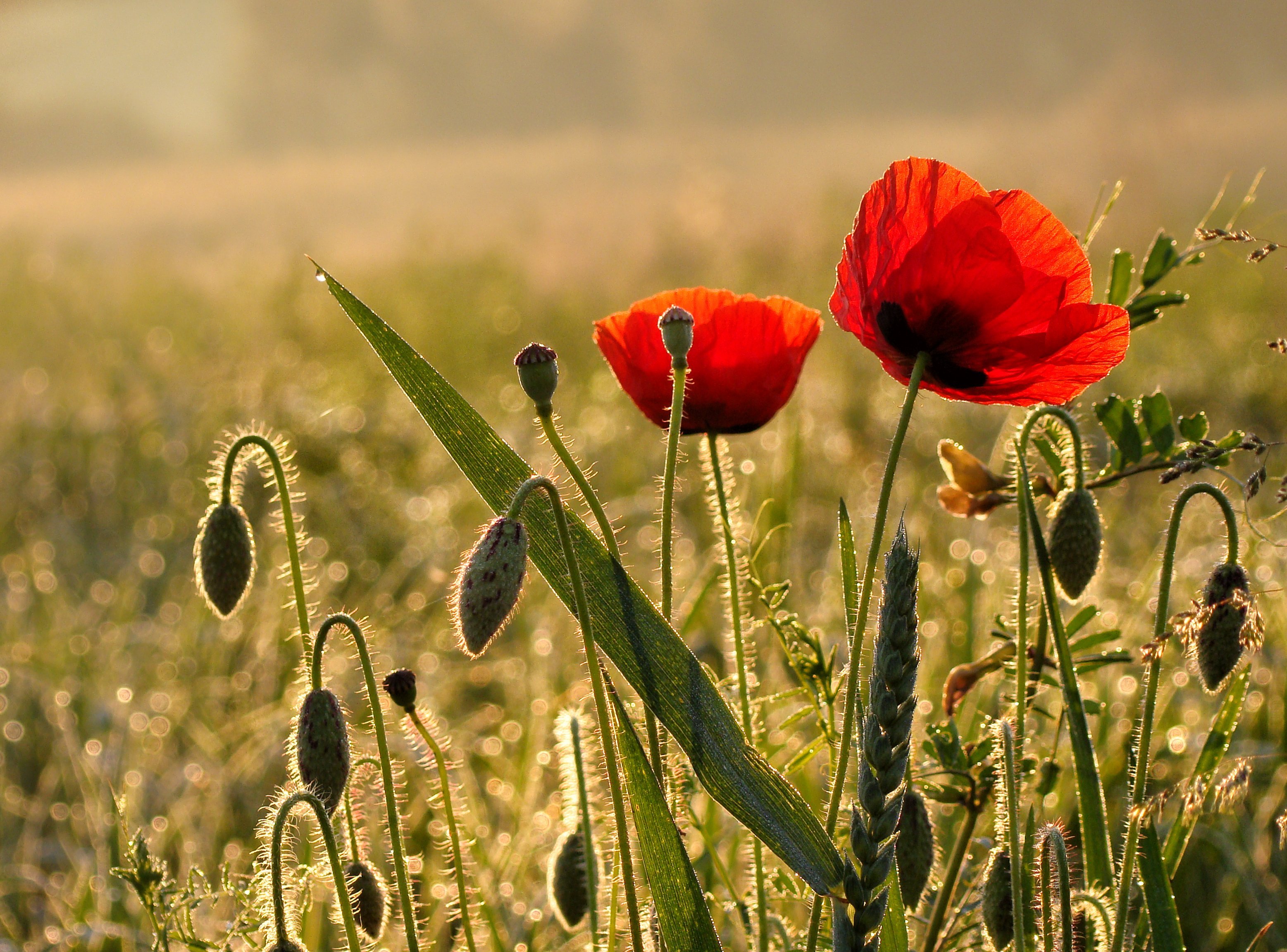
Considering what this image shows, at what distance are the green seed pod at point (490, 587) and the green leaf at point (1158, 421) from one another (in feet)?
2.27

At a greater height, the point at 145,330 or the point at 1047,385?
the point at 145,330

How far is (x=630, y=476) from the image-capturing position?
4211 mm

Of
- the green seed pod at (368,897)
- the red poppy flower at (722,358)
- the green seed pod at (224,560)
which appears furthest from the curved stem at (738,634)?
the green seed pod at (224,560)

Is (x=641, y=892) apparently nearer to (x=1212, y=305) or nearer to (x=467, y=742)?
(x=467, y=742)

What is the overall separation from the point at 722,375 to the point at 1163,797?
23.1 inches

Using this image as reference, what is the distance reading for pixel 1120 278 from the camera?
1378mm

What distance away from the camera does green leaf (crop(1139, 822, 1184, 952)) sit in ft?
3.85

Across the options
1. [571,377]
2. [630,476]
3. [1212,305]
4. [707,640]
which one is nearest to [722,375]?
[707,640]

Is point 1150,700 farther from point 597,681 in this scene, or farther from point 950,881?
point 597,681

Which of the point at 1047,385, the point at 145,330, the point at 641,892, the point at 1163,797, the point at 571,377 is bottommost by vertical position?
the point at 641,892

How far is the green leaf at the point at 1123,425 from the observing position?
1.26 m

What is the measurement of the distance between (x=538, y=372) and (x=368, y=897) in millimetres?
580

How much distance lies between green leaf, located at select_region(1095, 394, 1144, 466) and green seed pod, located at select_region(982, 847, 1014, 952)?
430 mm

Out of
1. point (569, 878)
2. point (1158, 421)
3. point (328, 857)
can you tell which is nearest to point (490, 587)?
point (328, 857)
